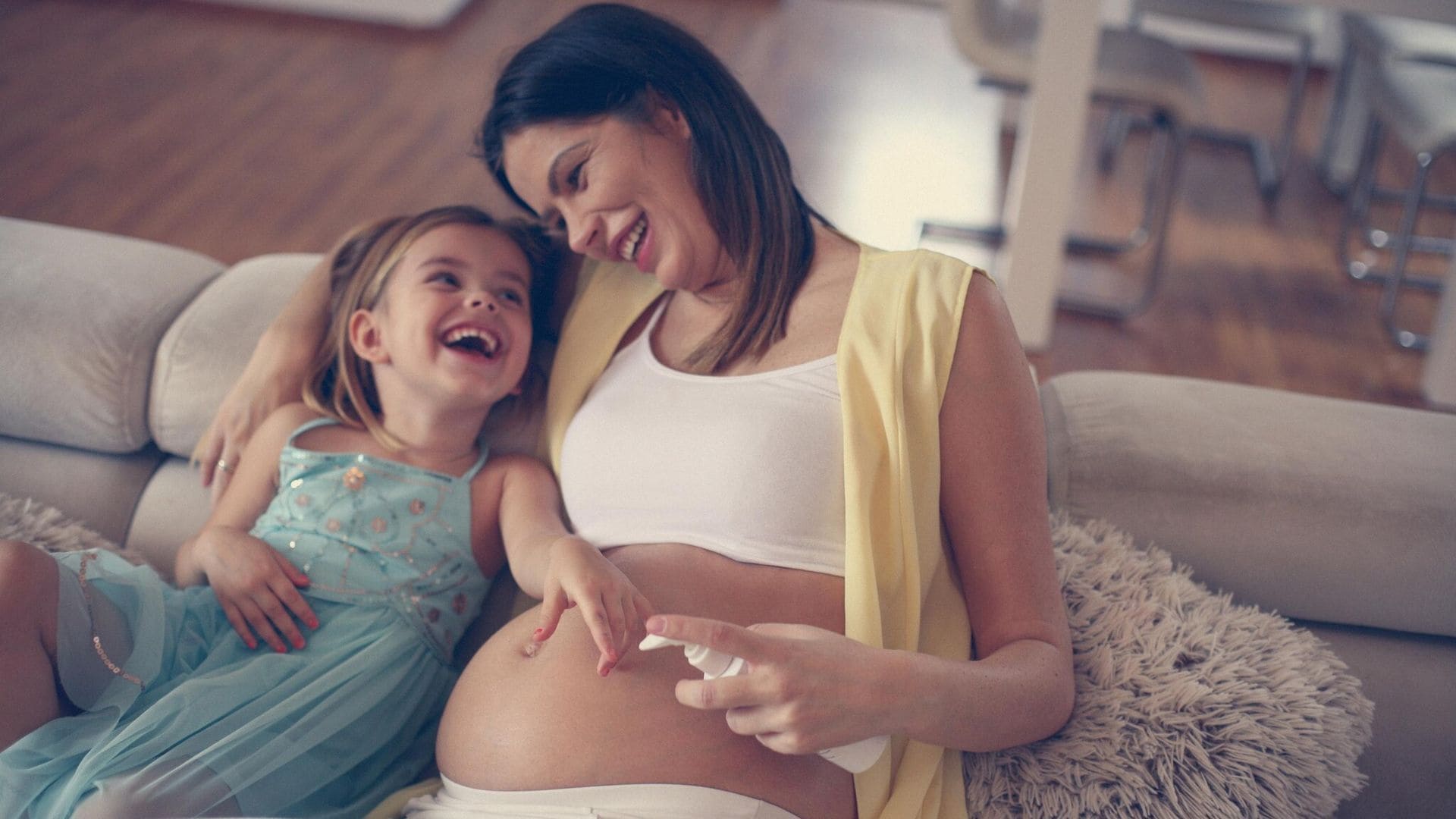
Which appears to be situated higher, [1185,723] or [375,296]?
[375,296]

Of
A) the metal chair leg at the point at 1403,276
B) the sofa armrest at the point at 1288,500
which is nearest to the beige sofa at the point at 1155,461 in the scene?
the sofa armrest at the point at 1288,500

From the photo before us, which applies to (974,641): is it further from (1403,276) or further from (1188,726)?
(1403,276)

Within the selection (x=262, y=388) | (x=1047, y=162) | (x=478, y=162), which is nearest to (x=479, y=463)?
(x=262, y=388)

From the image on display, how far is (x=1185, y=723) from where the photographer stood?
1.08 m

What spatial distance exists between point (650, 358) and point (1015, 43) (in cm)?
194

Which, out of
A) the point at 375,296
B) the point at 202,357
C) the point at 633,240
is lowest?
the point at 202,357

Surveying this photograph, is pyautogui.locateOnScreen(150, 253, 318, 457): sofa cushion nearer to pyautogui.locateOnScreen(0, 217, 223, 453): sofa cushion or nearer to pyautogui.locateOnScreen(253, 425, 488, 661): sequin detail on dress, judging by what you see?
pyautogui.locateOnScreen(0, 217, 223, 453): sofa cushion

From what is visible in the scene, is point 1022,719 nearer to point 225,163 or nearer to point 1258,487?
point 1258,487

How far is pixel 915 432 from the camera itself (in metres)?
1.13

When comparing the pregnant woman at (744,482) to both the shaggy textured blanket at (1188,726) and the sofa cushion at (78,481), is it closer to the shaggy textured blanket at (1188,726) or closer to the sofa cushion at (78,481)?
the shaggy textured blanket at (1188,726)

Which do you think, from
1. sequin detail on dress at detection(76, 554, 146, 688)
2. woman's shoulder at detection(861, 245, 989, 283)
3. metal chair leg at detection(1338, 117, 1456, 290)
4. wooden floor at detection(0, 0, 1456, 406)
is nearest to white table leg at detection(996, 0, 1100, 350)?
wooden floor at detection(0, 0, 1456, 406)

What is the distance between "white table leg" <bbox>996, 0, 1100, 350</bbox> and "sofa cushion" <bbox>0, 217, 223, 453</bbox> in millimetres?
1695

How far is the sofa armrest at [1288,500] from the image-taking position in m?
1.25

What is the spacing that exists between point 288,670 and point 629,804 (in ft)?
1.28
